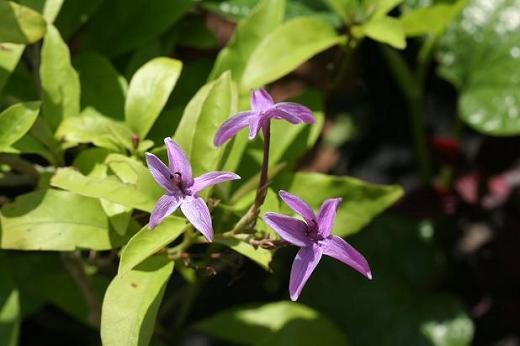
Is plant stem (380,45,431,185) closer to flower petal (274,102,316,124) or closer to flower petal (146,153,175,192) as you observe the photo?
A: flower petal (274,102,316,124)

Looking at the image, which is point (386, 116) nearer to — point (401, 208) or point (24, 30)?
point (401, 208)

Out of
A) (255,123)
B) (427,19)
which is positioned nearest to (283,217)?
→ (255,123)

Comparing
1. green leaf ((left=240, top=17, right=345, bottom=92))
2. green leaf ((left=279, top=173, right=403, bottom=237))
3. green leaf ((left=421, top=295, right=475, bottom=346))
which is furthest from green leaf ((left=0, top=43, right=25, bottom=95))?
green leaf ((left=421, top=295, right=475, bottom=346))

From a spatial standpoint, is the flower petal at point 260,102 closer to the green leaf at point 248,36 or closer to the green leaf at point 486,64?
the green leaf at point 248,36

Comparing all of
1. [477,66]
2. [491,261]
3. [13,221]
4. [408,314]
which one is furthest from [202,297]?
[13,221]

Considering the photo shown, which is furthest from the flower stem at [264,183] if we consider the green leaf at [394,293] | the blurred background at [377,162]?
the green leaf at [394,293]

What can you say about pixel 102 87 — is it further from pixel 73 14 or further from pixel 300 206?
pixel 300 206

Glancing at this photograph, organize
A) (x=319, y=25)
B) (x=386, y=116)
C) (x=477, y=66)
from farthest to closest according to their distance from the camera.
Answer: (x=386, y=116), (x=477, y=66), (x=319, y=25)
